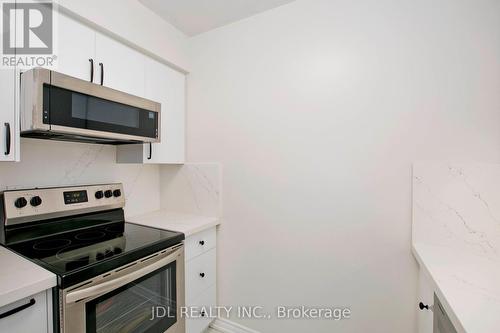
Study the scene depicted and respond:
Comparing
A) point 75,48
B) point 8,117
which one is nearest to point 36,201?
point 8,117

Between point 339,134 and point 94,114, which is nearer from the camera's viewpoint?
point 94,114

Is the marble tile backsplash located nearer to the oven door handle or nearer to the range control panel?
the oven door handle

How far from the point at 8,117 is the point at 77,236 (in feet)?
2.37

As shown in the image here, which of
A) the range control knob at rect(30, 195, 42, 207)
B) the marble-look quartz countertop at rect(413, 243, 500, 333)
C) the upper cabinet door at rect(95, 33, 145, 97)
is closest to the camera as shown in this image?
the marble-look quartz countertop at rect(413, 243, 500, 333)

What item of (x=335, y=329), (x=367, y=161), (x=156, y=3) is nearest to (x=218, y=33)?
(x=156, y=3)

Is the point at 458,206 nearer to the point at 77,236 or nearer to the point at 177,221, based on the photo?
the point at 177,221

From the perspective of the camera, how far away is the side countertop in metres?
1.57

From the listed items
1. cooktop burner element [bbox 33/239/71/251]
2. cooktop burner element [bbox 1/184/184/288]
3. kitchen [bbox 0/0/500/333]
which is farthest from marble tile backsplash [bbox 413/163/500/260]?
cooktop burner element [bbox 33/239/71/251]

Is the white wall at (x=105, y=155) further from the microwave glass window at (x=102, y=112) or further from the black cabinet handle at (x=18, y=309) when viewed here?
the black cabinet handle at (x=18, y=309)

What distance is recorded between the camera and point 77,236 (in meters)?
1.37

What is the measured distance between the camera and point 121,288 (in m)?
1.11

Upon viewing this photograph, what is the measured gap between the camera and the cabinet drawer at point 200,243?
5.13 feet

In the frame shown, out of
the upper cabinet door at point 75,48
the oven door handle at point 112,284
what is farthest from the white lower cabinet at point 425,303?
the upper cabinet door at point 75,48

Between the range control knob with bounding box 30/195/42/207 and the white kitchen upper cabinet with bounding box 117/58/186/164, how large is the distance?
555 millimetres
